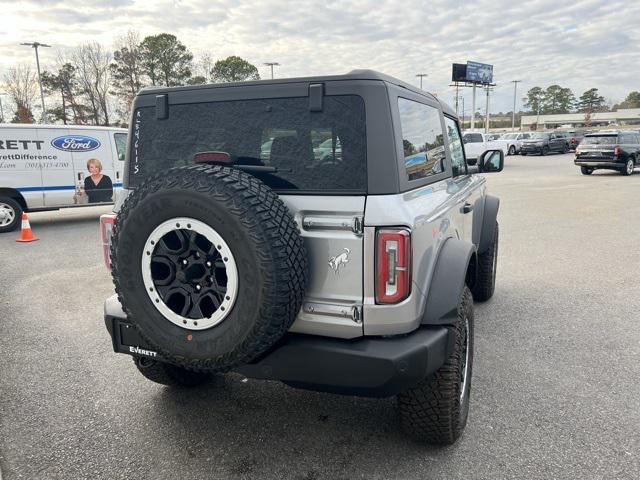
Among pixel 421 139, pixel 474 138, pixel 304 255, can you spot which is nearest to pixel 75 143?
pixel 421 139

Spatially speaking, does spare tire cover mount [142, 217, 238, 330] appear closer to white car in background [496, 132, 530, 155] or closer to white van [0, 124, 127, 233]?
white van [0, 124, 127, 233]

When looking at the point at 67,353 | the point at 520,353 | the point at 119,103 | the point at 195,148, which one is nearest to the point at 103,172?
the point at 67,353

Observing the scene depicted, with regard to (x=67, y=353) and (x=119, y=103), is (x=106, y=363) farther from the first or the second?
(x=119, y=103)

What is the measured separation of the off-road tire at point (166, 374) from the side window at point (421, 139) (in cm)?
184

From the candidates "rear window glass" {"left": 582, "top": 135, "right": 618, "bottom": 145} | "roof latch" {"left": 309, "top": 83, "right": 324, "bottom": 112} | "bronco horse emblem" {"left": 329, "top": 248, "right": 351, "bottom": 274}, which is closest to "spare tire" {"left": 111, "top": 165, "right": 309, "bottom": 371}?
"bronco horse emblem" {"left": 329, "top": 248, "right": 351, "bottom": 274}

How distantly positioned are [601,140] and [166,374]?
68.6ft

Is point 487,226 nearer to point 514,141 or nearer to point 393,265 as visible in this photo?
point 393,265

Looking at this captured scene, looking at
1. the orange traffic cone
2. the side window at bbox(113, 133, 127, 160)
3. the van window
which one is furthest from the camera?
the van window

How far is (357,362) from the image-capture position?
2.16 meters

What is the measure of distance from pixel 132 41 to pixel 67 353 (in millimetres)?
46247

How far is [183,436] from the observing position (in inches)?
109

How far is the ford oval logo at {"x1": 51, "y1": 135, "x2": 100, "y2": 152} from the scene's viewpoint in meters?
9.77

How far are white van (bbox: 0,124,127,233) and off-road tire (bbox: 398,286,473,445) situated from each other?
9616 mm

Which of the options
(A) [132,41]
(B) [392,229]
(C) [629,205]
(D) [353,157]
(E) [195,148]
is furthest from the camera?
(A) [132,41]
